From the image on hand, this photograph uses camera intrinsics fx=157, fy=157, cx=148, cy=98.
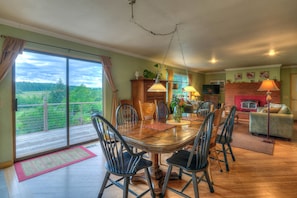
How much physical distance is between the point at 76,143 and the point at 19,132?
3.77 ft

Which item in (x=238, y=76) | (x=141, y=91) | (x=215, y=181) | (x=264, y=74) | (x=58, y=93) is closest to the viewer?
(x=215, y=181)

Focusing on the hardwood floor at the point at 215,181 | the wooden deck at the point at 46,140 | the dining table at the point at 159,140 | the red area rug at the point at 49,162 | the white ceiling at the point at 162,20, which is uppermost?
the white ceiling at the point at 162,20

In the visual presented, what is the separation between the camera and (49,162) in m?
2.91

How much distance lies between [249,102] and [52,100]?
8079 millimetres

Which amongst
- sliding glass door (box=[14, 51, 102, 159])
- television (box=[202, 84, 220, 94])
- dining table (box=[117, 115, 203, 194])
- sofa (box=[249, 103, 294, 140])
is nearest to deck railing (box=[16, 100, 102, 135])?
sliding glass door (box=[14, 51, 102, 159])

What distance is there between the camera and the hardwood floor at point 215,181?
203 cm

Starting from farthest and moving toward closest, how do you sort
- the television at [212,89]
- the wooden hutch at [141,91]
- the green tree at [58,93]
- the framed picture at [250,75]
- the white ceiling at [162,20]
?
1. the television at [212,89]
2. the framed picture at [250,75]
3. the wooden hutch at [141,91]
4. the green tree at [58,93]
5. the white ceiling at [162,20]

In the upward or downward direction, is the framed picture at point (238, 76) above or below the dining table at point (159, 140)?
above

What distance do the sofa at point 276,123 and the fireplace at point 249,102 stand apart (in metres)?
3.00

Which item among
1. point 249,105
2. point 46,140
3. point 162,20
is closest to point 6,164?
point 46,140

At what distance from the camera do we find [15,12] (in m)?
2.44

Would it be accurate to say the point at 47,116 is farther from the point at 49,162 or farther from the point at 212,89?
the point at 212,89

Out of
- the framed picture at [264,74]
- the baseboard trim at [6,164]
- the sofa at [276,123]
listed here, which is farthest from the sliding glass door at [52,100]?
the framed picture at [264,74]

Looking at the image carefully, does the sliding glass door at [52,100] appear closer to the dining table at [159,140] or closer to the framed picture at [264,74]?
the dining table at [159,140]
